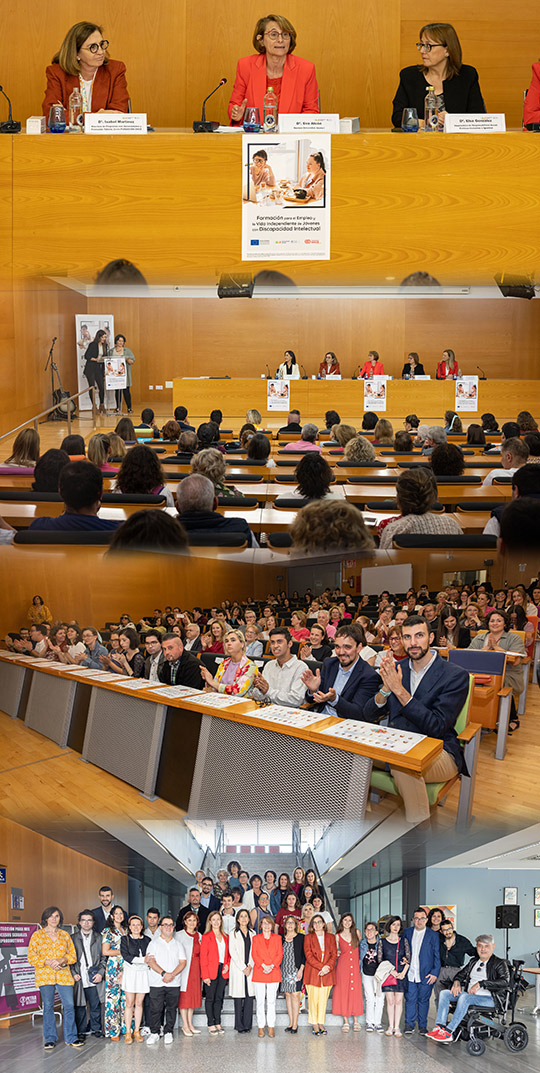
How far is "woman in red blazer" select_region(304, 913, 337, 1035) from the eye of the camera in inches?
225

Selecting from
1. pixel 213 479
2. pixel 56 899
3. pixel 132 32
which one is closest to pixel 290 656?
pixel 213 479

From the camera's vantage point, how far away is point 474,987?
252 inches

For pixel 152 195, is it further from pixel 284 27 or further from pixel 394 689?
pixel 394 689

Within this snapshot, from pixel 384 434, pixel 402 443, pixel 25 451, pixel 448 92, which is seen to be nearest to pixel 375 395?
pixel 384 434

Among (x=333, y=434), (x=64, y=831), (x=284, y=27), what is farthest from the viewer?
(x=64, y=831)

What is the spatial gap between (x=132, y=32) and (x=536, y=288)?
2241 millimetres

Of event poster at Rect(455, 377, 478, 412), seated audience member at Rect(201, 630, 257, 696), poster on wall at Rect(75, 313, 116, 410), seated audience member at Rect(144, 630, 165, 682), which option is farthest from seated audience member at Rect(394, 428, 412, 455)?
event poster at Rect(455, 377, 478, 412)

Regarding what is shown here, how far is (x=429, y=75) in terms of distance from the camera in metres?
2.71

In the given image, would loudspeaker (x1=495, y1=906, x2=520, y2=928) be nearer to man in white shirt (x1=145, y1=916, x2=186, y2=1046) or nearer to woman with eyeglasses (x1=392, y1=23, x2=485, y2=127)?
man in white shirt (x1=145, y1=916, x2=186, y2=1046)

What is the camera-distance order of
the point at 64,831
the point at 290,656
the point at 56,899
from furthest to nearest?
1. the point at 56,899
2. the point at 64,831
3. the point at 290,656

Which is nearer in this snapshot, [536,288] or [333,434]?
[536,288]

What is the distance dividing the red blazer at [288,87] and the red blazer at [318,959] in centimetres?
511

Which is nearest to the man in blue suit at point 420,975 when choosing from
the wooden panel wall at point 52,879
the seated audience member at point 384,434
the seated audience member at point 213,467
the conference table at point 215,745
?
Result: the conference table at point 215,745

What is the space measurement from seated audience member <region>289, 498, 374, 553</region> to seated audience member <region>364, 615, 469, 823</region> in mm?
967
